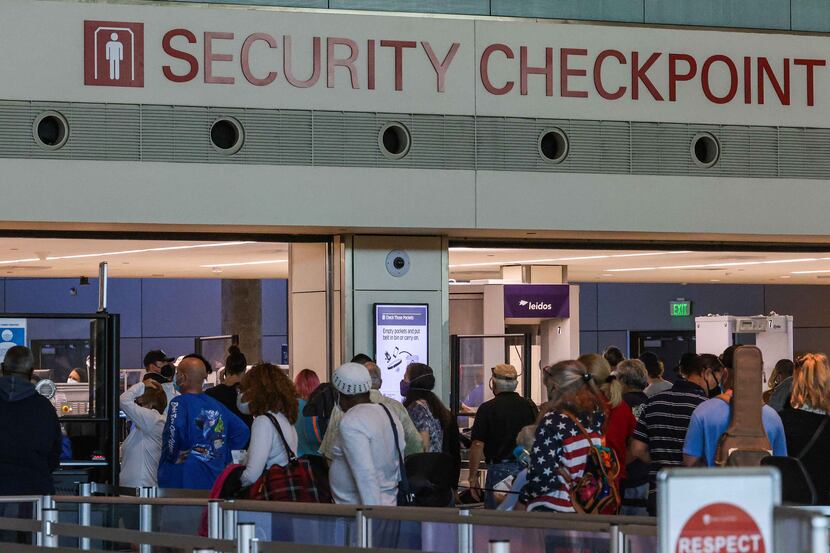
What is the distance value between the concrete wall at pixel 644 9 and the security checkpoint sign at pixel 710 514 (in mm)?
11241

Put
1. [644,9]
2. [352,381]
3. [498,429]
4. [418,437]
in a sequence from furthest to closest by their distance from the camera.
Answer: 1. [644,9]
2. [498,429]
3. [418,437]
4. [352,381]

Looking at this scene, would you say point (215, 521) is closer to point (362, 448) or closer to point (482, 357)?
point (362, 448)

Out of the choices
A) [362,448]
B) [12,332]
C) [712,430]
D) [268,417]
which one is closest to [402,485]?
[362,448]

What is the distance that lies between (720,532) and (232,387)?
862cm

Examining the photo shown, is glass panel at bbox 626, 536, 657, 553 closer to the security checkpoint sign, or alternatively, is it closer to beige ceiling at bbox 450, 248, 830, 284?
the security checkpoint sign

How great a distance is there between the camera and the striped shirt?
28.4 ft

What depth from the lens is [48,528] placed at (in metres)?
6.63

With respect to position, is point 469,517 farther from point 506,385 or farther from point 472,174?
point 472,174

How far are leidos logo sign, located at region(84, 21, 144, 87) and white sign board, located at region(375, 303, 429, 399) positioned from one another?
10.9 ft

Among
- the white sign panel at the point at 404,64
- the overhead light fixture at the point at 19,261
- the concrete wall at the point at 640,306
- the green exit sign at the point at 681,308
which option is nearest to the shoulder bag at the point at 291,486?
the white sign panel at the point at 404,64

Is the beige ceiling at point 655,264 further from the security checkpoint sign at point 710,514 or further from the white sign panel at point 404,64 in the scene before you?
the security checkpoint sign at point 710,514

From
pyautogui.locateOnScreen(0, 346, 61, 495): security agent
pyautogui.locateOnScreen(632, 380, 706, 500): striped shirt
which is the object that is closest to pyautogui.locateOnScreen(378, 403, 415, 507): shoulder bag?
pyautogui.locateOnScreen(632, 380, 706, 500): striped shirt

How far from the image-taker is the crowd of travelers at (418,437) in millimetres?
7051

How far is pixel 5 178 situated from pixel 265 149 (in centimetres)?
239
